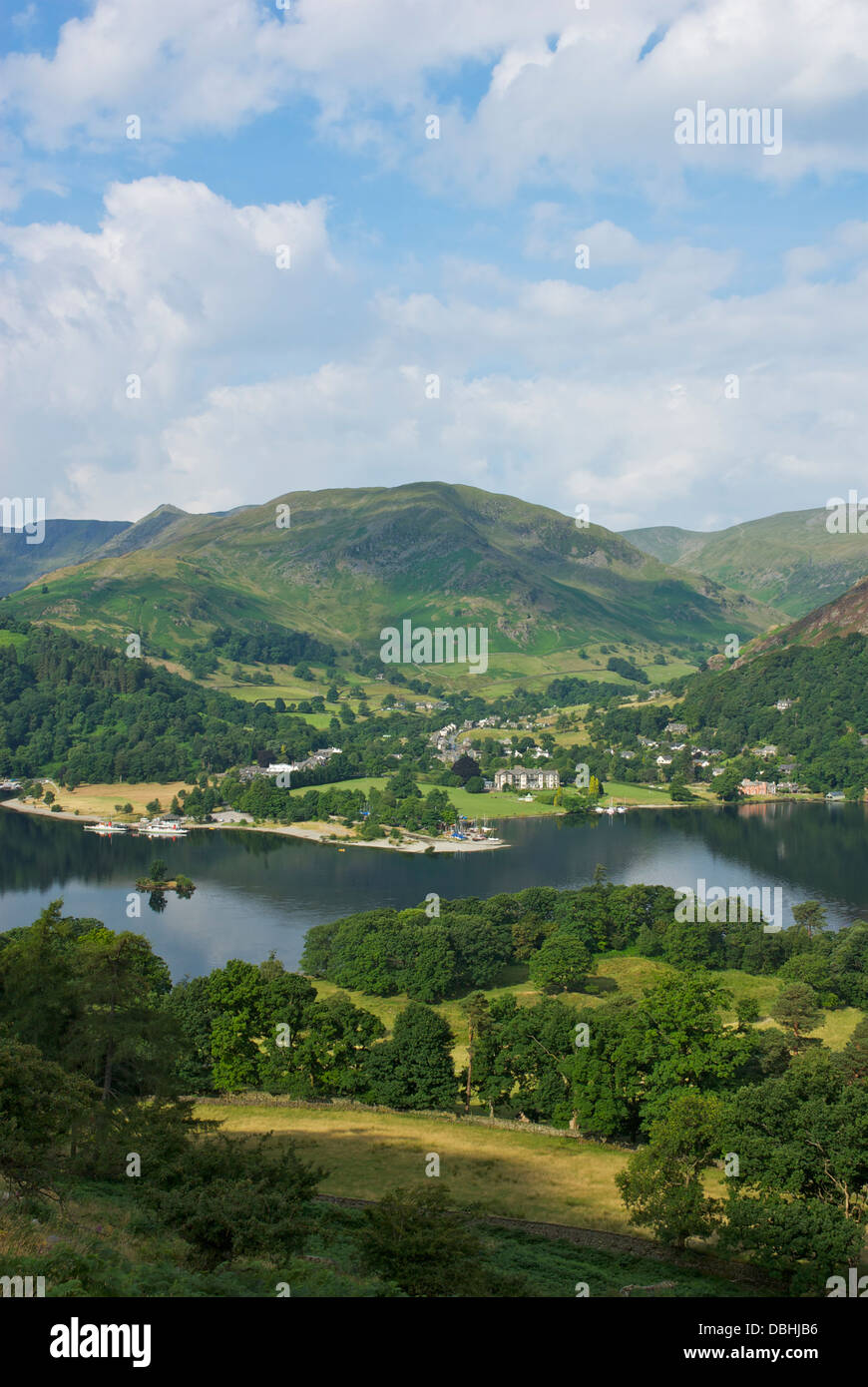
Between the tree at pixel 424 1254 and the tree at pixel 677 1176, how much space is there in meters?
6.52

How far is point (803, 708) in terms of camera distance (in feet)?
486

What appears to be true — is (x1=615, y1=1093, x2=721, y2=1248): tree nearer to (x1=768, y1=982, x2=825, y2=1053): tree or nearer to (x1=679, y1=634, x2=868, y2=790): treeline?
(x1=768, y1=982, x2=825, y2=1053): tree

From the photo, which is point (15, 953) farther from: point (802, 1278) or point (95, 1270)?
point (802, 1278)

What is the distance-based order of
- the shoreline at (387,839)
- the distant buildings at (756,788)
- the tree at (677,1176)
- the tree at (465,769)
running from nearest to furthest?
the tree at (677,1176), the shoreline at (387,839), the distant buildings at (756,788), the tree at (465,769)

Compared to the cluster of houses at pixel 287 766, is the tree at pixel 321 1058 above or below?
below

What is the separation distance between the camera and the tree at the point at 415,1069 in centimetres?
3325

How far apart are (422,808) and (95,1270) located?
89.7 m

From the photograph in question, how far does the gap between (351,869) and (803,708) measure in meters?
92.9

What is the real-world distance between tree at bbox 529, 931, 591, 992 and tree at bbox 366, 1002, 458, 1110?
16228mm

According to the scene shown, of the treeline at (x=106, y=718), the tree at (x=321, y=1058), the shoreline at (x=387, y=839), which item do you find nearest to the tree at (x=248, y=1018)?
the tree at (x=321, y=1058)

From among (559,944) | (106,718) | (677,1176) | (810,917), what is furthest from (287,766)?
(677,1176)

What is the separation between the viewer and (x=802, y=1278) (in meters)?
19.4

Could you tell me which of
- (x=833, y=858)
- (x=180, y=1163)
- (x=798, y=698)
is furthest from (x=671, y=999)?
(x=798, y=698)

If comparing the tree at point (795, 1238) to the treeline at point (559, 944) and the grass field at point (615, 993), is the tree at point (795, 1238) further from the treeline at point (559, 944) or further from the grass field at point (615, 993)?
the treeline at point (559, 944)
